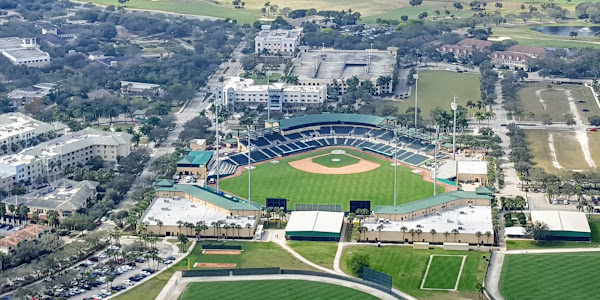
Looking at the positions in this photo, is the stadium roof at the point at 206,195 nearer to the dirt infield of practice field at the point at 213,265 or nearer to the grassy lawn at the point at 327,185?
the grassy lawn at the point at 327,185

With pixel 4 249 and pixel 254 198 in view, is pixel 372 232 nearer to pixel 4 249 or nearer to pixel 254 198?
pixel 254 198

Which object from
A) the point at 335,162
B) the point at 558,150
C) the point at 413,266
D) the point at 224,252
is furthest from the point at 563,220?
the point at 335,162

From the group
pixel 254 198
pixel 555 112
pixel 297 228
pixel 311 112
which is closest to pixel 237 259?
pixel 297 228

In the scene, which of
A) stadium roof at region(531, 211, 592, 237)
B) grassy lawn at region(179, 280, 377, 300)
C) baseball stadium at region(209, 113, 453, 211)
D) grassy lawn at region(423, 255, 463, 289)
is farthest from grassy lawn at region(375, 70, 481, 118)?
grassy lawn at region(179, 280, 377, 300)

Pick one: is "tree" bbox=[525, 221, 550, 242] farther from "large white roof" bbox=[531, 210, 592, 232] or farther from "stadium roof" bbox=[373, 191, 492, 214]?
"stadium roof" bbox=[373, 191, 492, 214]

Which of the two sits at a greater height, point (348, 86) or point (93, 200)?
point (348, 86)
